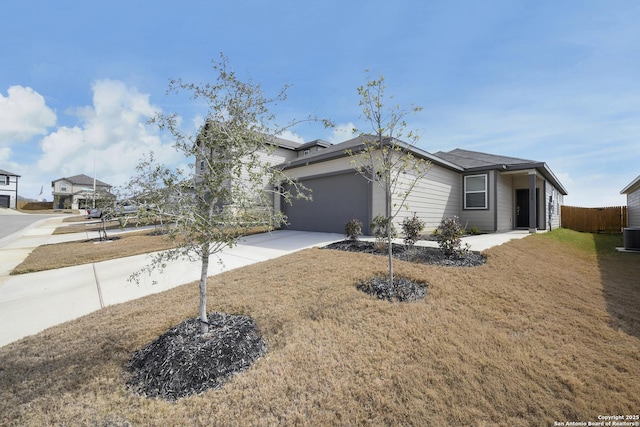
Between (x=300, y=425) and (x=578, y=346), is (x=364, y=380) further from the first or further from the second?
(x=578, y=346)

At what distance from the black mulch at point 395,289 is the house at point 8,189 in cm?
6046

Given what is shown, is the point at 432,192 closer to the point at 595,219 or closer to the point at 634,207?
the point at 634,207

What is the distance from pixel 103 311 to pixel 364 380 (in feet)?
13.3

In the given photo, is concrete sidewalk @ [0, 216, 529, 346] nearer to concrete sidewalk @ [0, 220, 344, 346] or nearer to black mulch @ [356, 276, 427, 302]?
concrete sidewalk @ [0, 220, 344, 346]

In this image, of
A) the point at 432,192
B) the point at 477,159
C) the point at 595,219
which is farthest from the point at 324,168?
the point at 595,219

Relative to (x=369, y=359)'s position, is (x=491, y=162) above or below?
above

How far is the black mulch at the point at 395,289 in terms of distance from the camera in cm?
393

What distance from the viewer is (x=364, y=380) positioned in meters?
2.33

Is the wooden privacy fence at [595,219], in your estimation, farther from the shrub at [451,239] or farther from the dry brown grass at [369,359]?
the shrub at [451,239]

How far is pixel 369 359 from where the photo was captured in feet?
8.52

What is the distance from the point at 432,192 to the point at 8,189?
60.8 meters

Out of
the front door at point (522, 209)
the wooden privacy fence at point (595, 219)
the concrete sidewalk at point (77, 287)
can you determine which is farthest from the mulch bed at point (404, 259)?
the wooden privacy fence at point (595, 219)

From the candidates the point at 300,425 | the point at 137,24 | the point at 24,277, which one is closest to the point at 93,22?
the point at 137,24

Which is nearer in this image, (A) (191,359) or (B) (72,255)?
(A) (191,359)
